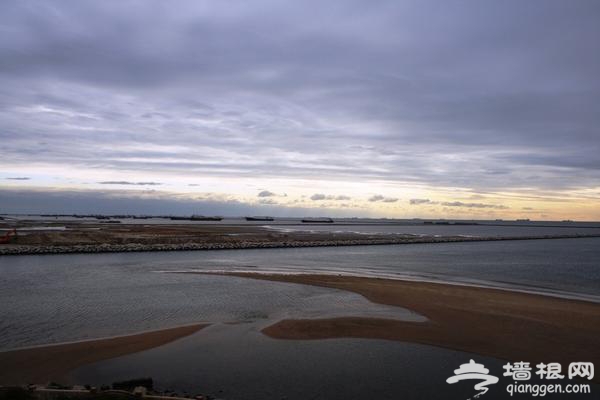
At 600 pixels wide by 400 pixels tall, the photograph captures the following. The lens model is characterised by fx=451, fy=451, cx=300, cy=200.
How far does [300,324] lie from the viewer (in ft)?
55.1

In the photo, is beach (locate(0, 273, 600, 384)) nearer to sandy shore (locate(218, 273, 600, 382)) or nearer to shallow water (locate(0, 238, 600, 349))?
sandy shore (locate(218, 273, 600, 382))

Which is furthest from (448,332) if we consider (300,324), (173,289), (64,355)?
(173,289)

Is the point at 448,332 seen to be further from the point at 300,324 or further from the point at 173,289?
the point at 173,289

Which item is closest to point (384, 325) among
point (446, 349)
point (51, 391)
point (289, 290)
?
point (446, 349)

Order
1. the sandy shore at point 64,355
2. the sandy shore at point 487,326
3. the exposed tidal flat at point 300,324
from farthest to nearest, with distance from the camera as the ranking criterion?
1. the sandy shore at point 487,326
2. the exposed tidal flat at point 300,324
3. the sandy shore at point 64,355

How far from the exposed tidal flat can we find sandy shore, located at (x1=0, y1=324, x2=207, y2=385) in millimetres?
375

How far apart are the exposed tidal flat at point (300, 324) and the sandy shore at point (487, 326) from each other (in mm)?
58

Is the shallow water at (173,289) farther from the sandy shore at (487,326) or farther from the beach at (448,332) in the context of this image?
the sandy shore at (487,326)

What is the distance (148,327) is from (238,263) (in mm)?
22470

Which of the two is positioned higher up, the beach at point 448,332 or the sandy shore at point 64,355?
the beach at point 448,332

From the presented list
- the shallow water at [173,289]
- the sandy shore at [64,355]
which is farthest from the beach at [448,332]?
the shallow water at [173,289]

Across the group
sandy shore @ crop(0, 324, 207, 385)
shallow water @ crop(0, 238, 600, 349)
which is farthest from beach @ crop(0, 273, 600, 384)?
shallow water @ crop(0, 238, 600, 349)

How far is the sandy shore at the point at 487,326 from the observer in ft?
45.9

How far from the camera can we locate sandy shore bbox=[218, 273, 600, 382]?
550 inches
